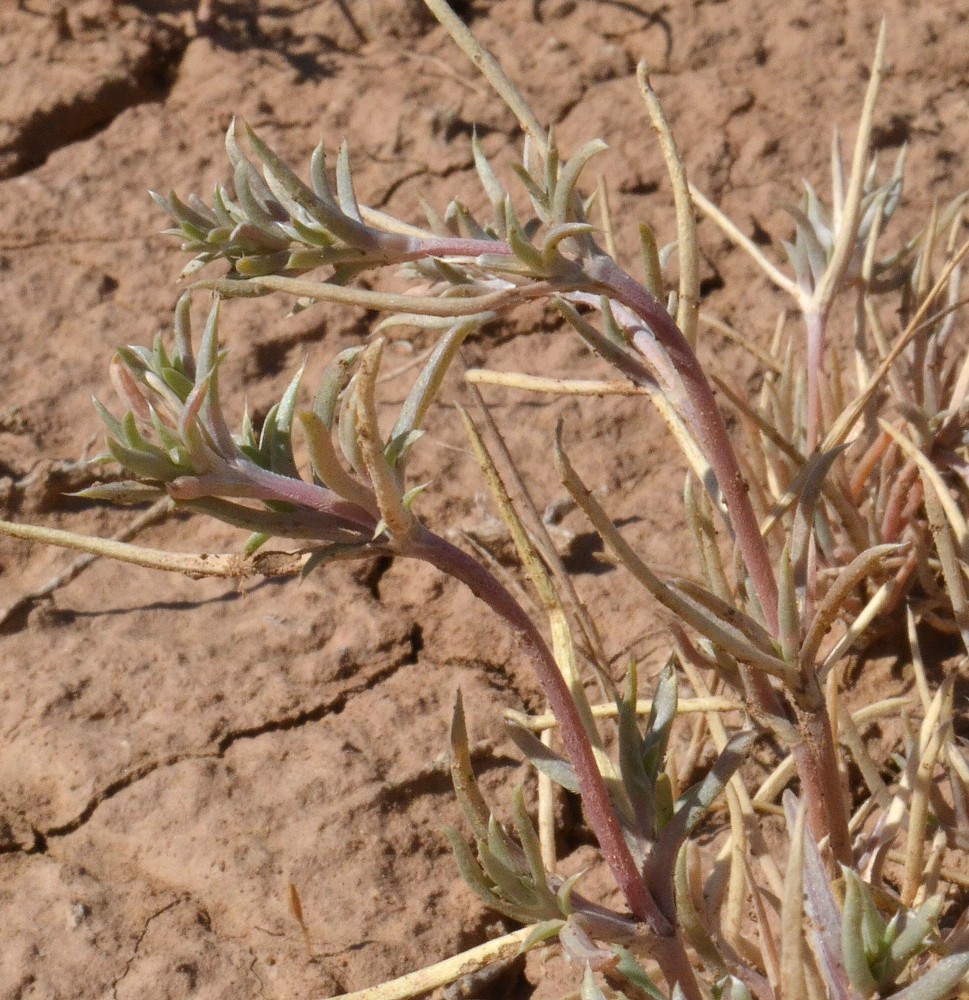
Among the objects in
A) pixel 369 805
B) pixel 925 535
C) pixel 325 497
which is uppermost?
pixel 325 497

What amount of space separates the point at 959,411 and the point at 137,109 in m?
2.31

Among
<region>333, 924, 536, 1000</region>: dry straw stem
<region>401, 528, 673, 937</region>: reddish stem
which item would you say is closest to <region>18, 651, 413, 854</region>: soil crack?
<region>333, 924, 536, 1000</region>: dry straw stem

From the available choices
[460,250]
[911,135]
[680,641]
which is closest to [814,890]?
[680,641]

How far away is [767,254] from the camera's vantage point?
2.68m

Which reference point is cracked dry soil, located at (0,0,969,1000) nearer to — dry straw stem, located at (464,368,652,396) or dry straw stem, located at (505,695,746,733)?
dry straw stem, located at (505,695,746,733)

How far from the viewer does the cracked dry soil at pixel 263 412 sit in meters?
1.69

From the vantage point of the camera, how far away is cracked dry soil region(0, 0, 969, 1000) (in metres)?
1.69

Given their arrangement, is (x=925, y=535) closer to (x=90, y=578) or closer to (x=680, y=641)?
(x=680, y=641)

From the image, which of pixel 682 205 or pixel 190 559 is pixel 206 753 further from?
pixel 682 205

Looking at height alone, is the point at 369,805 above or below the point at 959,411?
below

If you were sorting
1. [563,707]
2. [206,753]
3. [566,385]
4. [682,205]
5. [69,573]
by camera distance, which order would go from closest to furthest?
[563,707] → [682,205] → [566,385] → [206,753] → [69,573]

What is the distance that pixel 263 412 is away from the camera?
2.42m

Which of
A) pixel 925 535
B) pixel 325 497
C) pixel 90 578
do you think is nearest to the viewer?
pixel 325 497

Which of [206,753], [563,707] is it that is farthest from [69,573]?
[563,707]
